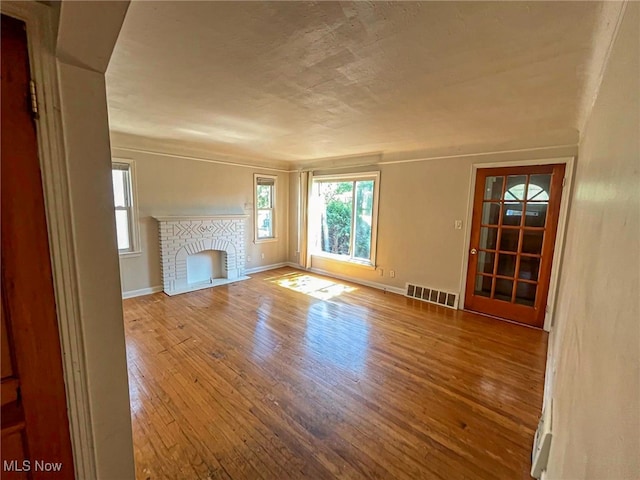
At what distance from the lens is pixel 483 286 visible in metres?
3.93

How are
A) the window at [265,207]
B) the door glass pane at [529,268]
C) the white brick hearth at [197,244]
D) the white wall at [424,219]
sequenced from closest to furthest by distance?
the door glass pane at [529,268]
the white wall at [424,219]
the white brick hearth at [197,244]
the window at [265,207]

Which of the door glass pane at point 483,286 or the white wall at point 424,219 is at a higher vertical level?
the white wall at point 424,219

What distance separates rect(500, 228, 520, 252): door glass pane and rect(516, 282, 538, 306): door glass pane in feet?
1.55

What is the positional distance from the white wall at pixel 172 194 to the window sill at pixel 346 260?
1.46 metres

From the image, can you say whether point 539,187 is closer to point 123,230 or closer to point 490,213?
point 490,213

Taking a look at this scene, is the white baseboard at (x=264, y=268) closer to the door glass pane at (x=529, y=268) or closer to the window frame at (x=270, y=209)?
the window frame at (x=270, y=209)

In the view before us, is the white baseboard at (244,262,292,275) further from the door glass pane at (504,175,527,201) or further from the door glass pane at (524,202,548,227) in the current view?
the door glass pane at (524,202,548,227)

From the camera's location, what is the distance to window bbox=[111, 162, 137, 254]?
4.01 meters

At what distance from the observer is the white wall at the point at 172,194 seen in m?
4.21

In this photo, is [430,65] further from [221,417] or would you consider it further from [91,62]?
Result: [221,417]

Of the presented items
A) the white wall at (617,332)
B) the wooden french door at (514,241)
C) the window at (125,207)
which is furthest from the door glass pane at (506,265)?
the window at (125,207)

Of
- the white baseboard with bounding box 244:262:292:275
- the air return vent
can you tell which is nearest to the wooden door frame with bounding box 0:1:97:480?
the air return vent

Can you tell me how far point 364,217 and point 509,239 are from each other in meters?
2.29

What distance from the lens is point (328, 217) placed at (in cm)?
584
